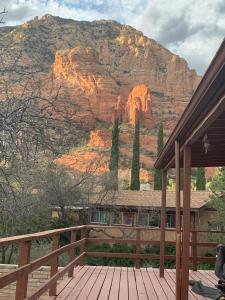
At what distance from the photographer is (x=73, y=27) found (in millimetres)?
111750

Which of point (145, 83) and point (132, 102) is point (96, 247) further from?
point (145, 83)

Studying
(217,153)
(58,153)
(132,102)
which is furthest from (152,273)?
(132,102)

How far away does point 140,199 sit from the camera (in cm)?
2873

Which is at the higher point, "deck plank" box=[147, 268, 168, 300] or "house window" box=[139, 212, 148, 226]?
"house window" box=[139, 212, 148, 226]

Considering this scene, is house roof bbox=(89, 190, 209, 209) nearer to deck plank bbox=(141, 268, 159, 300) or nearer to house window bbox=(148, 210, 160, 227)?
house window bbox=(148, 210, 160, 227)

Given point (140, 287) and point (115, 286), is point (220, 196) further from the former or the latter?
point (115, 286)

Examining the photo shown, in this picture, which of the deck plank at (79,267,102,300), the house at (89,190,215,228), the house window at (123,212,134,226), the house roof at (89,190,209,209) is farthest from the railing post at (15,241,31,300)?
the house window at (123,212,134,226)

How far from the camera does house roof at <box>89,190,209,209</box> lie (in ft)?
87.8

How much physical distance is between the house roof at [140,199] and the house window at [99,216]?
80 centimetres

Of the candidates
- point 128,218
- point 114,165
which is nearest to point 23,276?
point 128,218

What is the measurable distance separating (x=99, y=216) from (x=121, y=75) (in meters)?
75.0

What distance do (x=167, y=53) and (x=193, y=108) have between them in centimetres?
11548

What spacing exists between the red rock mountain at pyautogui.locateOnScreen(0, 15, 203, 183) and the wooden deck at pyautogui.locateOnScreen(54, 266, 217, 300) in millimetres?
47694

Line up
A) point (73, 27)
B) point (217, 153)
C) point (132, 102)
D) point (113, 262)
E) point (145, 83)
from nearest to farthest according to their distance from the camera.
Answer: point (217, 153) → point (113, 262) → point (132, 102) → point (145, 83) → point (73, 27)
